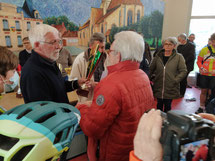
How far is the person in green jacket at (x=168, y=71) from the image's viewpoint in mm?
2774

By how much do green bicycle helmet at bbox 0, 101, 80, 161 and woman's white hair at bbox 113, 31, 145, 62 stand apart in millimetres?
662

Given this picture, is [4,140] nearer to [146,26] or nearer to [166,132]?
[166,132]

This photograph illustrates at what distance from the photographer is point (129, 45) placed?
3.86 feet

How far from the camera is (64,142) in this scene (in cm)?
68

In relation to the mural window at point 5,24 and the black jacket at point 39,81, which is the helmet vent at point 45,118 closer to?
the black jacket at point 39,81

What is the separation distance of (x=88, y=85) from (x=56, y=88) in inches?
20.8

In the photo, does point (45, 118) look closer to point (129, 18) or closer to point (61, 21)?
point (61, 21)

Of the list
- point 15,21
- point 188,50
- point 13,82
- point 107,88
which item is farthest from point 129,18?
point 107,88

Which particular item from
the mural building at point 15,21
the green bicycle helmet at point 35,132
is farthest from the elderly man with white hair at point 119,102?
the mural building at point 15,21

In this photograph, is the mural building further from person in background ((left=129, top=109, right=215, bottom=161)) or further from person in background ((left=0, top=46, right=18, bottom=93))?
person in background ((left=129, top=109, right=215, bottom=161))

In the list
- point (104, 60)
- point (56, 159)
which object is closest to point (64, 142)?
point (56, 159)

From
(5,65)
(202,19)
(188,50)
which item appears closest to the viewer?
(5,65)

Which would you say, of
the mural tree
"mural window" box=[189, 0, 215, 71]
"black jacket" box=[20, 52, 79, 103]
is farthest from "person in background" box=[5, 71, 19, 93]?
"mural window" box=[189, 0, 215, 71]

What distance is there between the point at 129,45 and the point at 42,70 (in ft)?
2.33
